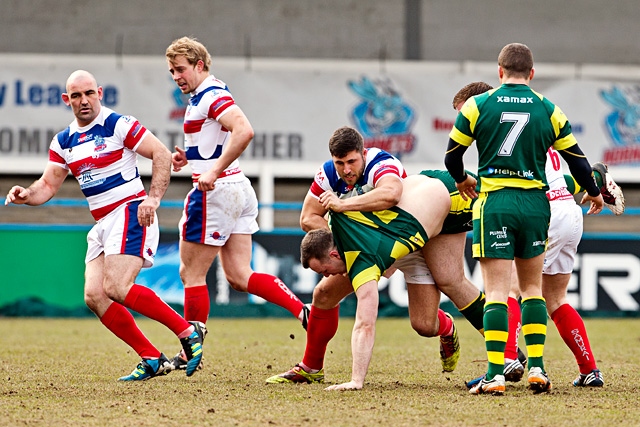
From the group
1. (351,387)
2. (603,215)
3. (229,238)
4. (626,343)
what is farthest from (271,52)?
(351,387)

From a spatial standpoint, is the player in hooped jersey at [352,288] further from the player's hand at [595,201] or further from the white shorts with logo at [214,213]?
the player's hand at [595,201]

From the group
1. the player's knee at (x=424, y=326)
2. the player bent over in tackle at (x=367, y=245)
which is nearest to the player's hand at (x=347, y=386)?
the player bent over in tackle at (x=367, y=245)

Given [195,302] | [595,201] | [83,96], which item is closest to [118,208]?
[83,96]

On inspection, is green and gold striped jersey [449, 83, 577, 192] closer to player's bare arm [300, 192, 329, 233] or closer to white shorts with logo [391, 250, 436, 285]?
white shorts with logo [391, 250, 436, 285]

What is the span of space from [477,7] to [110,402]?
1354cm

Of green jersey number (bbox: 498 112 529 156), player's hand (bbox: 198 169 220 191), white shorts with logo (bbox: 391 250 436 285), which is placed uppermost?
green jersey number (bbox: 498 112 529 156)

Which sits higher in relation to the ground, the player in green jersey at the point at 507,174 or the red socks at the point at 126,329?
the player in green jersey at the point at 507,174

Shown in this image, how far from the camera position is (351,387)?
5742mm

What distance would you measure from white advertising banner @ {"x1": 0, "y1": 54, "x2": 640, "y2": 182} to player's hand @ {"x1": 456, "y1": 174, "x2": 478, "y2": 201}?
10738mm

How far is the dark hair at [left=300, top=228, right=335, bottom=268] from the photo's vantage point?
5.95 metres

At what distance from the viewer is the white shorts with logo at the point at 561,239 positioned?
252 inches

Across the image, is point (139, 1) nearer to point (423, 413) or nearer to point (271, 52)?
point (271, 52)

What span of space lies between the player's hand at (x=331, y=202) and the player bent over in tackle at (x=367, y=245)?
0.08 m

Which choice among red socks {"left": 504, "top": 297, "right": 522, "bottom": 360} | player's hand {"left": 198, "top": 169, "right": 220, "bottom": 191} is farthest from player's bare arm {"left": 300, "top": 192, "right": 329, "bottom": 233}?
red socks {"left": 504, "top": 297, "right": 522, "bottom": 360}
